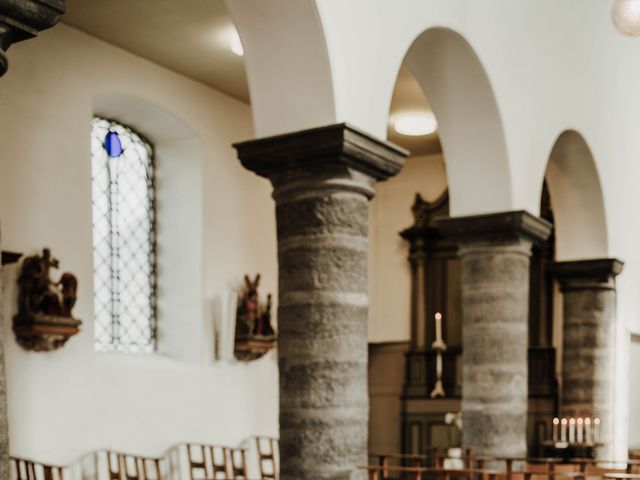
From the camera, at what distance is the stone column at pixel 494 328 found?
9.41 m

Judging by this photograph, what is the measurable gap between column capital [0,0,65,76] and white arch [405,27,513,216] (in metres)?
5.08

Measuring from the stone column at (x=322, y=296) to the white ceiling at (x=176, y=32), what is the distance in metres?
3.63

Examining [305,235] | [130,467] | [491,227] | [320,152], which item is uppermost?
[320,152]

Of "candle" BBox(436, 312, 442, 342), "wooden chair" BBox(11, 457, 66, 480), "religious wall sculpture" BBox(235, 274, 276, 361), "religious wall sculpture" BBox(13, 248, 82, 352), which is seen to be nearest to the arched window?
"religious wall sculpture" BBox(235, 274, 276, 361)

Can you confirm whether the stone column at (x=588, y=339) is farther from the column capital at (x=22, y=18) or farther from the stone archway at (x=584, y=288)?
the column capital at (x=22, y=18)


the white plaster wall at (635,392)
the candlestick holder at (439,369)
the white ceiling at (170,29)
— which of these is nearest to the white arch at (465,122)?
the white ceiling at (170,29)

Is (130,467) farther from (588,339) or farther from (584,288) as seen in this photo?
(584,288)

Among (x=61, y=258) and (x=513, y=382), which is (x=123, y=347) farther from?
(x=513, y=382)

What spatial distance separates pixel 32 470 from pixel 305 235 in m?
3.79

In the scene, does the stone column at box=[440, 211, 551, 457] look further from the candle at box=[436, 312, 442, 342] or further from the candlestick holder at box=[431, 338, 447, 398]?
the candlestick holder at box=[431, 338, 447, 398]

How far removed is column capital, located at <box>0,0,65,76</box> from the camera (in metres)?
3.96

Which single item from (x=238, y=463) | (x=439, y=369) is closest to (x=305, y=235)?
(x=238, y=463)

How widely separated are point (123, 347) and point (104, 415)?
1209 mm

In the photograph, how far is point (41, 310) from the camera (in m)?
9.18
